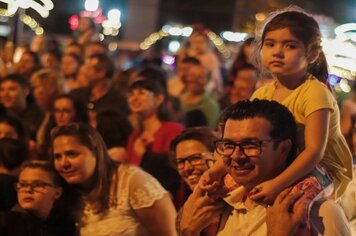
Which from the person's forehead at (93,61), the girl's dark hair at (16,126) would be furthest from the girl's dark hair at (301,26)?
the person's forehead at (93,61)

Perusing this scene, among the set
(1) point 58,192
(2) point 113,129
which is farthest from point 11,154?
(1) point 58,192

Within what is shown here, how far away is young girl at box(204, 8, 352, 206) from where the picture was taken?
303 centimetres

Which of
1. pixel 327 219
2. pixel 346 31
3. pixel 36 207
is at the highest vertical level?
pixel 346 31

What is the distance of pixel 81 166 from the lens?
4.70m

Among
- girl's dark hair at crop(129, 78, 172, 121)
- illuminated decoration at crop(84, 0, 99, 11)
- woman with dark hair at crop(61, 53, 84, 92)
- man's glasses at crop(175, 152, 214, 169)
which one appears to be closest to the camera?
man's glasses at crop(175, 152, 214, 169)

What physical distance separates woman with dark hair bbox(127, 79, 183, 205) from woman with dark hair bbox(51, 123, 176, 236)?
3.61ft

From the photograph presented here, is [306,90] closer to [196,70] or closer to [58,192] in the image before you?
[58,192]

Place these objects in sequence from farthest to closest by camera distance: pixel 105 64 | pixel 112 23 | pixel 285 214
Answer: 1. pixel 112 23
2. pixel 105 64
3. pixel 285 214

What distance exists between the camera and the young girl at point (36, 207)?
4.76 metres

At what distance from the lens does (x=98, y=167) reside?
4.70m

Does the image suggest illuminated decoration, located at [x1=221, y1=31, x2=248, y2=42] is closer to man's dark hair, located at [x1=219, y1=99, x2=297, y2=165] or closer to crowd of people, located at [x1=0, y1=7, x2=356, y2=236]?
crowd of people, located at [x1=0, y1=7, x2=356, y2=236]

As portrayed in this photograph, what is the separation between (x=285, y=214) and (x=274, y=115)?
368mm

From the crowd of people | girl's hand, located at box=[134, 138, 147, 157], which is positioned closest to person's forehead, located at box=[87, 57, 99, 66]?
the crowd of people

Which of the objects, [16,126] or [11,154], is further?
[16,126]
